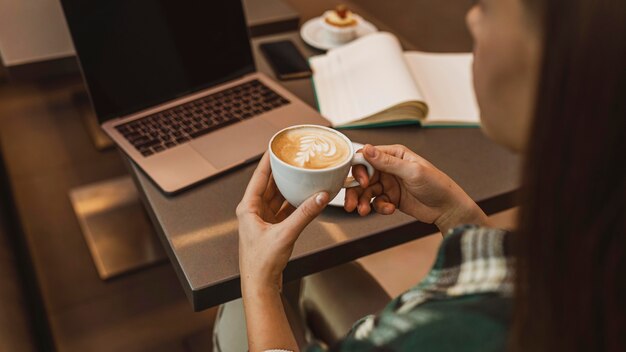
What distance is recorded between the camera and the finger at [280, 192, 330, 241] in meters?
0.71

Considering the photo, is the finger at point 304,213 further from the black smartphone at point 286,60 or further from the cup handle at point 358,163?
the black smartphone at point 286,60

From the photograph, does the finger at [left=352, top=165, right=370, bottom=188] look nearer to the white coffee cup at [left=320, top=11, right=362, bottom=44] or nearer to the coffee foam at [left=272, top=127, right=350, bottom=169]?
the coffee foam at [left=272, top=127, right=350, bottom=169]

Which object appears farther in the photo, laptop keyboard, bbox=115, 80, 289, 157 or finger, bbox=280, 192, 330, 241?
laptop keyboard, bbox=115, 80, 289, 157

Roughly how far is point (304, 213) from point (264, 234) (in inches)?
2.5

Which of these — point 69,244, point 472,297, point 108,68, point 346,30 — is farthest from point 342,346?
point 69,244

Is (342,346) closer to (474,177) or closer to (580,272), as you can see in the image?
(580,272)

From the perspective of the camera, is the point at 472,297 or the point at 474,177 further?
the point at 474,177

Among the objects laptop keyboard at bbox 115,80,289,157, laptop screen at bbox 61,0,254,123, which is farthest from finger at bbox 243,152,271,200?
laptop screen at bbox 61,0,254,123

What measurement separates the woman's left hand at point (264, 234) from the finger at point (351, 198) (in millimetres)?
122

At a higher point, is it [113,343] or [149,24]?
[149,24]

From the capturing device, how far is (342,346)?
22.9 inches

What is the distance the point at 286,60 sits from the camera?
1.23m

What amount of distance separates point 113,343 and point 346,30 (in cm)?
98

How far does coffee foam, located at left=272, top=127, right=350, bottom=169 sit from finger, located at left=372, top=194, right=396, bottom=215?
0.13 m
